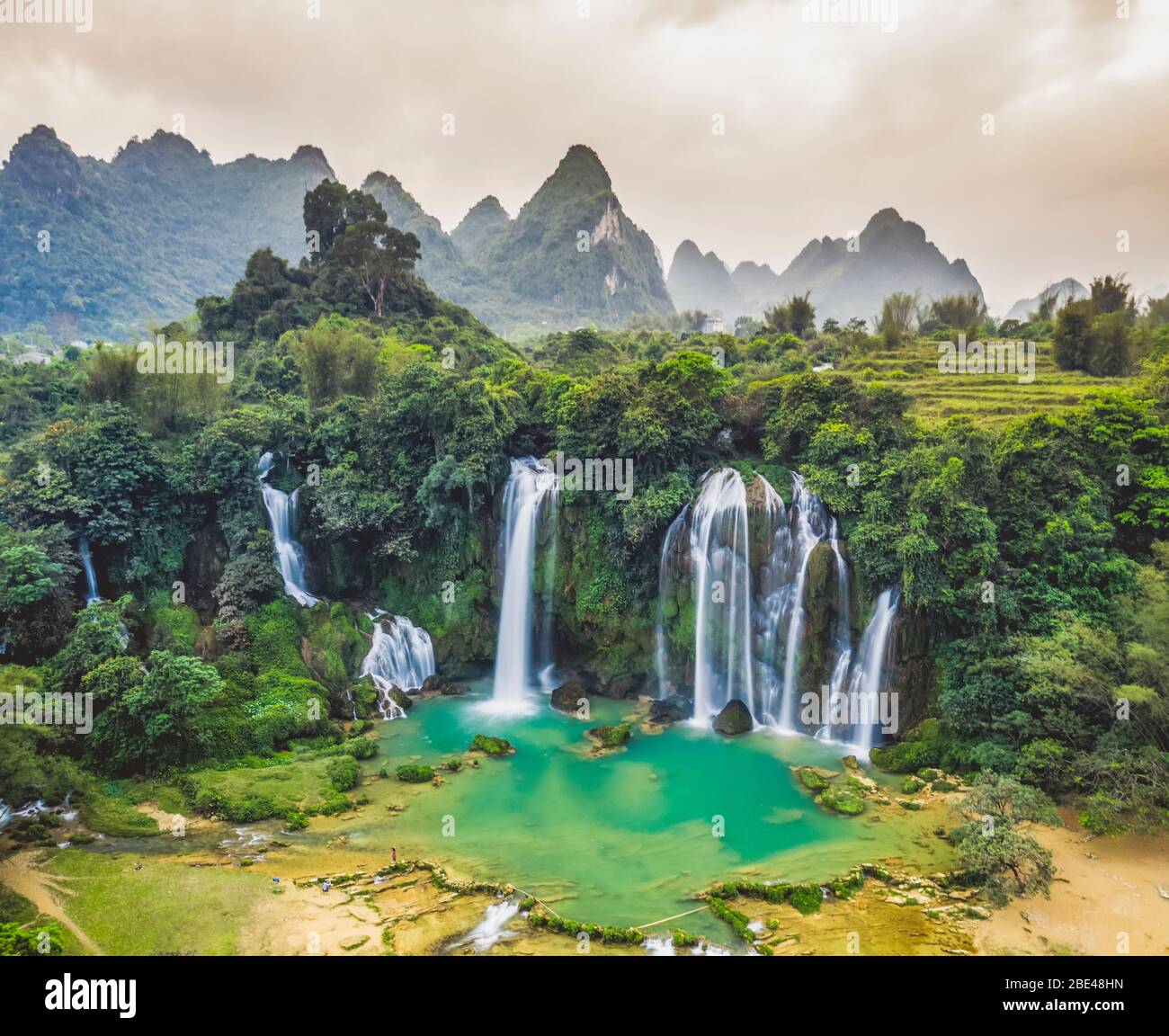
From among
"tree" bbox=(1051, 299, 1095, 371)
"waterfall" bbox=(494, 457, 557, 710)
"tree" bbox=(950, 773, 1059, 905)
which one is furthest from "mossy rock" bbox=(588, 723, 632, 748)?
"tree" bbox=(1051, 299, 1095, 371)

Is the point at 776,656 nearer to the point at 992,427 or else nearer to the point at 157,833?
the point at 992,427

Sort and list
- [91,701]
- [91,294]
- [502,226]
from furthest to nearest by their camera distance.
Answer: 1. [502,226]
2. [91,294]
3. [91,701]

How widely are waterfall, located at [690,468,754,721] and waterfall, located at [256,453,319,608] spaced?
1172cm

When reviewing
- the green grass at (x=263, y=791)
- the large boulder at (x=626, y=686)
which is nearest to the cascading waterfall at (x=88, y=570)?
the green grass at (x=263, y=791)

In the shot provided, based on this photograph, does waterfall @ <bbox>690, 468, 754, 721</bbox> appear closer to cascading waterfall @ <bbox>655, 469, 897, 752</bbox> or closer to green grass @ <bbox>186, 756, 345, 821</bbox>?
cascading waterfall @ <bbox>655, 469, 897, 752</bbox>

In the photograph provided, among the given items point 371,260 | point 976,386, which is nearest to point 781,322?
point 976,386

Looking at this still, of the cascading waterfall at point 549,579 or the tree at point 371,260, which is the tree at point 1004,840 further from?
the tree at point 371,260

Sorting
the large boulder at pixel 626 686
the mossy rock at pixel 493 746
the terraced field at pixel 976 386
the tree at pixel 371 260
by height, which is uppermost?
the tree at pixel 371 260

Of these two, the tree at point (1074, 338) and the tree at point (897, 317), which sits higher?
the tree at point (897, 317)

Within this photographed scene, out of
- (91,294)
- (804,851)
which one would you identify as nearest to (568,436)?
(804,851)

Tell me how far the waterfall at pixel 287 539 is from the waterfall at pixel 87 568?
4517 mm

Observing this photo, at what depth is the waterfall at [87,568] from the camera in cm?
1680

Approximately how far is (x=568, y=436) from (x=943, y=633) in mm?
11491

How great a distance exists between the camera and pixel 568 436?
20.4 metres
